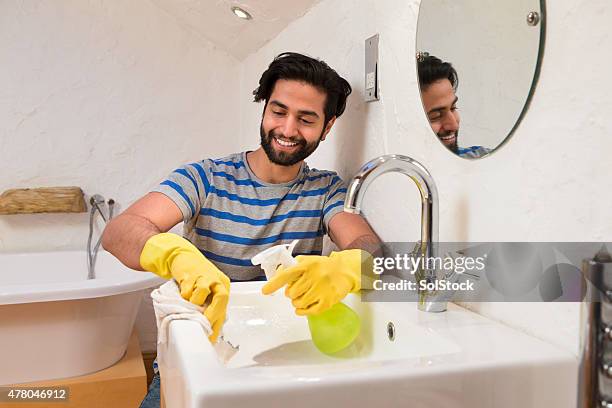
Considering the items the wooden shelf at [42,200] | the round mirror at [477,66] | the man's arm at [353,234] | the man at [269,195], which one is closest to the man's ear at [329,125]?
the man at [269,195]

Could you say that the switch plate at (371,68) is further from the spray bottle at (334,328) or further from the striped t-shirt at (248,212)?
the spray bottle at (334,328)

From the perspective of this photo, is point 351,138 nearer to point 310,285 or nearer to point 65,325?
point 310,285

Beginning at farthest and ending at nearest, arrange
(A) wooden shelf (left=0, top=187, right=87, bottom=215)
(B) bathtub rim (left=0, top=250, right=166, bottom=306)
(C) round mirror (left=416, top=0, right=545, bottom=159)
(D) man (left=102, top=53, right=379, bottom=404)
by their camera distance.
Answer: (A) wooden shelf (left=0, top=187, right=87, bottom=215) < (B) bathtub rim (left=0, top=250, right=166, bottom=306) < (D) man (left=102, top=53, right=379, bottom=404) < (C) round mirror (left=416, top=0, right=545, bottom=159)

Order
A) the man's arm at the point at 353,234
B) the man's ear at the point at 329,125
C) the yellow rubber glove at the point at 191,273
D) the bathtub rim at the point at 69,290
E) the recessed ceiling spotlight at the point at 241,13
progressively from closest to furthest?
the yellow rubber glove at the point at 191,273 < the man's arm at the point at 353,234 < the man's ear at the point at 329,125 < the bathtub rim at the point at 69,290 < the recessed ceiling spotlight at the point at 241,13

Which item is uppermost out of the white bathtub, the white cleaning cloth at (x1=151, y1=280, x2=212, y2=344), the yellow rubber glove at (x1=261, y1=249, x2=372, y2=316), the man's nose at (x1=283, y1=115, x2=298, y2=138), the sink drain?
the man's nose at (x1=283, y1=115, x2=298, y2=138)

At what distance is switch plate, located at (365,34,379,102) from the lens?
4.94ft

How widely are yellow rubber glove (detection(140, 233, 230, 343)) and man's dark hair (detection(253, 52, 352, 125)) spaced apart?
0.63m

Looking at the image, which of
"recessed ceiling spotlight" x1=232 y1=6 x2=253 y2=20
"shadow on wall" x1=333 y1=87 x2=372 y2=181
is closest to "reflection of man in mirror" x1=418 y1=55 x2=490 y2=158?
"shadow on wall" x1=333 y1=87 x2=372 y2=181

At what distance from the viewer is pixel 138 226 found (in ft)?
5.00

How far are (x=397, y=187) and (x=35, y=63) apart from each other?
221cm

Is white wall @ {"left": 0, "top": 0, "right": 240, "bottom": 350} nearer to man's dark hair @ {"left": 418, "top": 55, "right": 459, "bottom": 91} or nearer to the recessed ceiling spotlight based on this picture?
the recessed ceiling spotlight

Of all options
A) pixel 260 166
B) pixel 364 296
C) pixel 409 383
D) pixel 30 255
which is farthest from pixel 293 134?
pixel 30 255

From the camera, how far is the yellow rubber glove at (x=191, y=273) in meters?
1.05

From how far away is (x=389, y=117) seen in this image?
1451 mm
